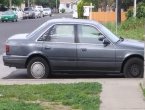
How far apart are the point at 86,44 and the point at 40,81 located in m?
1.60

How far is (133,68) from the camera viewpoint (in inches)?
492

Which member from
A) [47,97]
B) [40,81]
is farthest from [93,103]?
[40,81]

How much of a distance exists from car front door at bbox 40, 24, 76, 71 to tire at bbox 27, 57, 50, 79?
0.18m

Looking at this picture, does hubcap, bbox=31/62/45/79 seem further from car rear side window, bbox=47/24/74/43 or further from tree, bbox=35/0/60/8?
tree, bbox=35/0/60/8

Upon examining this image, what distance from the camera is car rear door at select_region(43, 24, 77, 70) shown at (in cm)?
1252

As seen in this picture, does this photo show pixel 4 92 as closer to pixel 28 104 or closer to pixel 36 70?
pixel 28 104

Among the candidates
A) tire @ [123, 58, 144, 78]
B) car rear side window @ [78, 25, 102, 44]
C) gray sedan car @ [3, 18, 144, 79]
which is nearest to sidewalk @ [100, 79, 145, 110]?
tire @ [123, 58, 144, 78]

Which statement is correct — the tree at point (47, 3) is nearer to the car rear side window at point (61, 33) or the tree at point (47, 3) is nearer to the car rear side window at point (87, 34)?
the car rear side window at point (61, 33)

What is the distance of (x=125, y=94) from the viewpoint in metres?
9.75

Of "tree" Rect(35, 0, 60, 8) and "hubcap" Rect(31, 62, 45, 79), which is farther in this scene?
"tree" Rect(35, 0, 60, 8)

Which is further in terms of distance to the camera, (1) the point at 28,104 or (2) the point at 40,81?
(2) the point at 40,81

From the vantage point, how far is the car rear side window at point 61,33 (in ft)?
41.7

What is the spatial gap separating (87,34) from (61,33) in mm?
662

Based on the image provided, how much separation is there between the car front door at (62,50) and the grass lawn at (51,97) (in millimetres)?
1789
